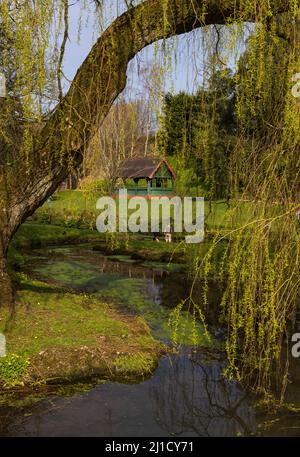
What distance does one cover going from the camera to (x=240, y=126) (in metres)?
4.28

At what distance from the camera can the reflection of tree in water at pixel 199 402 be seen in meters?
4.00

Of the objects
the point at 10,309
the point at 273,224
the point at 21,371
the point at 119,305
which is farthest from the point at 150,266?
the point at 273,224

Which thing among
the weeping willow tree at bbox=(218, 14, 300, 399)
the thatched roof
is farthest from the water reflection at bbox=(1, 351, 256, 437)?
the thatched roof

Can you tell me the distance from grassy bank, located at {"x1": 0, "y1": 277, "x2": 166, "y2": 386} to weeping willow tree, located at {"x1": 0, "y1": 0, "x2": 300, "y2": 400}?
0.52m

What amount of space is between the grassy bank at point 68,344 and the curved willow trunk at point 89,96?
1.08 metres

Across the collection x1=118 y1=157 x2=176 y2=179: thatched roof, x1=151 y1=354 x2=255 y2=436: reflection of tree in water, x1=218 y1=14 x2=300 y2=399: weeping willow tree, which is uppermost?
x1=118 y1=157 x2=176 y2=179: thatched roof

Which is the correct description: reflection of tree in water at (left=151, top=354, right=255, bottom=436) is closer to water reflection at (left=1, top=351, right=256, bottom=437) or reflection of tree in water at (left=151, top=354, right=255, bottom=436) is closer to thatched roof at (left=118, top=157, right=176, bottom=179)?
water reflection at (left=1, top=351, right=256, bottom=437)

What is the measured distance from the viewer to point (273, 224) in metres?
3.78

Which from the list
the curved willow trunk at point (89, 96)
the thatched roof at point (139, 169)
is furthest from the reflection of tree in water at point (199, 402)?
the thatched roof at point (139, 169)

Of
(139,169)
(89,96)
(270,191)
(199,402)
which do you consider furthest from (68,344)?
(139,169)

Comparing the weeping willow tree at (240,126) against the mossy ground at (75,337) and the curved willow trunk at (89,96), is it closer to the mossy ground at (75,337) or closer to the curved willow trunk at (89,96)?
the curved willow trunk at (89,96)

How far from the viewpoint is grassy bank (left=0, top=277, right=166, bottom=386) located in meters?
4.70
